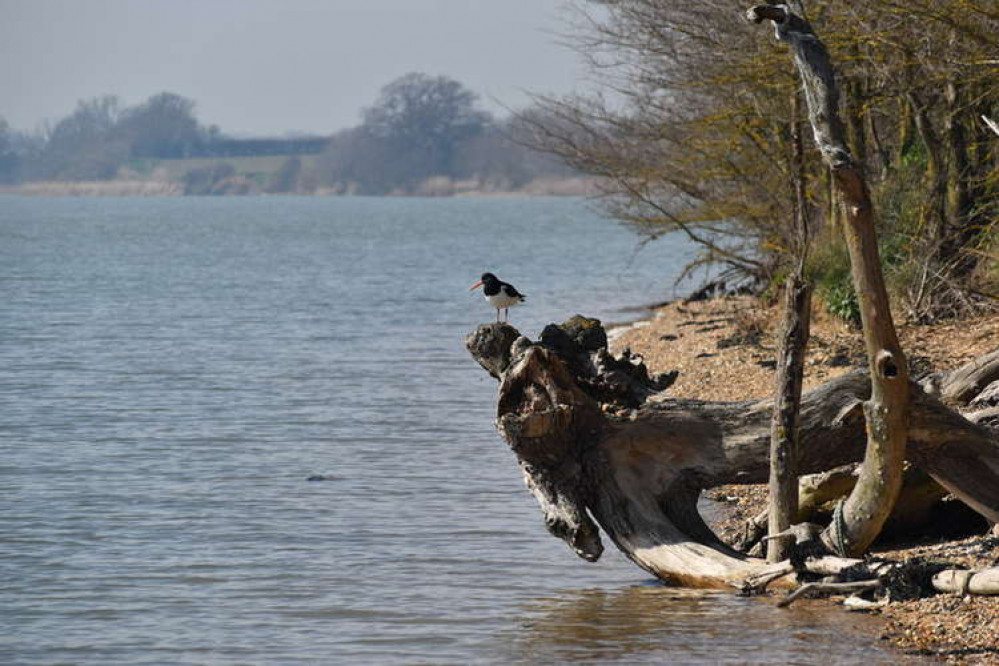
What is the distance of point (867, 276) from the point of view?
29.2 feet

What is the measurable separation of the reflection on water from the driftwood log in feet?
0.97

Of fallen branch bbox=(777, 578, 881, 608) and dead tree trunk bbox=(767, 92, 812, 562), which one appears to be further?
dead tree trunk bbox=(767, 92, 812, 562)

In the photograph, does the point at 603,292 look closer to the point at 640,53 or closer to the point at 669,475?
the point at 640,53

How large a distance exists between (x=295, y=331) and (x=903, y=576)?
23171mm

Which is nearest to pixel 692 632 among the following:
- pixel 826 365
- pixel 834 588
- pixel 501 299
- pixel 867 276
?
pixel 834 588

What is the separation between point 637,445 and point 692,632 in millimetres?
1430

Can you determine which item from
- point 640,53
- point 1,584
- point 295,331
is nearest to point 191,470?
point 1,584

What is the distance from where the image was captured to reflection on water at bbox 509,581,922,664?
8.52 meters

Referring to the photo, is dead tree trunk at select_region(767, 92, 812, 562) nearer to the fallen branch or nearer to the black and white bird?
the fallen branch

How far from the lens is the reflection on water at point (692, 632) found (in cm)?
852

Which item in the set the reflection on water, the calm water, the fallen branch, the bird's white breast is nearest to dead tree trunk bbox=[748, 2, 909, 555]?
the fallen branch

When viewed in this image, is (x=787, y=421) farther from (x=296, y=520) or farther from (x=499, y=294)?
(x=499, y=294)

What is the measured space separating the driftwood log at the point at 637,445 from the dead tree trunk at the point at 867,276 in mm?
490

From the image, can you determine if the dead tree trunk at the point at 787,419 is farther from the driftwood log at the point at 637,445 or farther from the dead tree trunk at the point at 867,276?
the dead tree trunk at the point at 867,276
